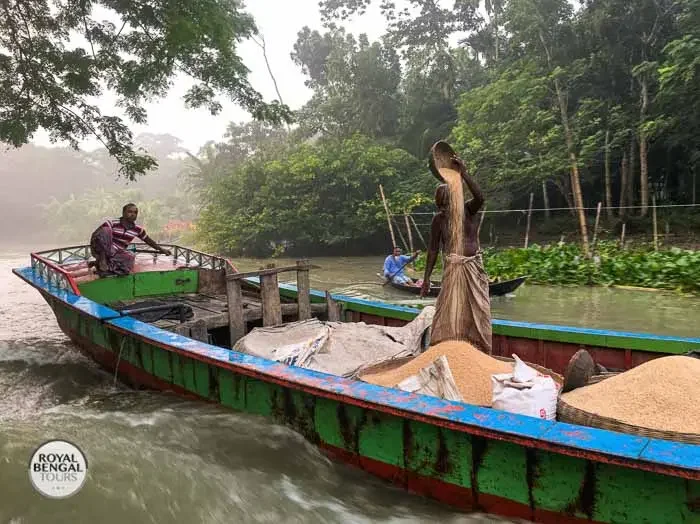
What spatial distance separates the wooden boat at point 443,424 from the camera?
2.11 m

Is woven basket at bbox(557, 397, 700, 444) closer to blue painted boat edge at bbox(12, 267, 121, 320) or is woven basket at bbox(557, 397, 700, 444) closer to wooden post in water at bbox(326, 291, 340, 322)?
wooden post in water at bbox(326, 291, 340, 322)

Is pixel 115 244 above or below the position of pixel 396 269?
above

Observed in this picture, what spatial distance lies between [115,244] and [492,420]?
5514mm

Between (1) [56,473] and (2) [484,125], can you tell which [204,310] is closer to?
(1) [56,473]

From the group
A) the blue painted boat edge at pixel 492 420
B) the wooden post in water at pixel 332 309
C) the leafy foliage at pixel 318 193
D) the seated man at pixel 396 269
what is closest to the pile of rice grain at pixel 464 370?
the blue painted boat edge at pixel 492 420

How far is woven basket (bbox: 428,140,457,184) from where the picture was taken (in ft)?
12.2

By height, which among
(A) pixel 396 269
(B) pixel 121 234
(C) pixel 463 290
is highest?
(B) pixel 121 234

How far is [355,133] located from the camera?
2375 centimetres

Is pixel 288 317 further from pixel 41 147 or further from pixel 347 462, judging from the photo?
pixel 41 147

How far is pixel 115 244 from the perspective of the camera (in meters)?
6.52

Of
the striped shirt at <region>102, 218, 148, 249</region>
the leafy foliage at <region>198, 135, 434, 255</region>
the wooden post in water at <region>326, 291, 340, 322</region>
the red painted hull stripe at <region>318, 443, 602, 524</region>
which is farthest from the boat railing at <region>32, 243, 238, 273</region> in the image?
the leafy foliage at <region>198, 135, 434, 255</region>

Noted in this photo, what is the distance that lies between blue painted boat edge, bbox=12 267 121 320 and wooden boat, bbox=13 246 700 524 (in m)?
0.03

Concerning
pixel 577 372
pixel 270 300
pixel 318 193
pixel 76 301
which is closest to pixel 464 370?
pixel 577 372

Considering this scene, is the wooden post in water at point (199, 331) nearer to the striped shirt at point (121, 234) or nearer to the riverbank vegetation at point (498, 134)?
the striped shirt at point (121, 234)
